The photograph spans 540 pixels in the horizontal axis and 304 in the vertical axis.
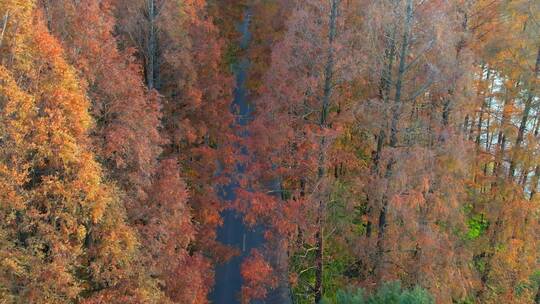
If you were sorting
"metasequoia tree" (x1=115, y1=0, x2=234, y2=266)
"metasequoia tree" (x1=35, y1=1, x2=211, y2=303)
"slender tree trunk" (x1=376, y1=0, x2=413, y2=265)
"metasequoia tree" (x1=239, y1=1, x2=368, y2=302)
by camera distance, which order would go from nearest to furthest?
"metasequoia tree" (x1=35, y1=1, x2=211, y2=303) → "slender tree trunk" (x1=376, y1=0, x2=413, y2=265) → "metasequoia tree" (x1=239, y1=1, x2=368, y2=302) → "metasequoia tree" (x1=115, y1=0, x2=234, y2=266)

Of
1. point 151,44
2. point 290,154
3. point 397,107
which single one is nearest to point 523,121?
point 397,107

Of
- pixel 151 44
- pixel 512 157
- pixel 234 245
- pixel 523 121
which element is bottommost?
pixel 234 245

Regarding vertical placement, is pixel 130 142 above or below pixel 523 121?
below

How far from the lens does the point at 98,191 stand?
430 inches

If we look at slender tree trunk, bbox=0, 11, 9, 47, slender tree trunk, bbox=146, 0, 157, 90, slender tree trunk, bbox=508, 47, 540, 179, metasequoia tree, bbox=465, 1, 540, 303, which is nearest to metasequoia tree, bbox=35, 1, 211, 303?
slender tree trunk, bbox=0, 11, 9, 47

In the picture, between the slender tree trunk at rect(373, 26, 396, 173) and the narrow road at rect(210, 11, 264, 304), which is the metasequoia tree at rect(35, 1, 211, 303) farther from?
the slender tree trunk at rect(373, 26, 396, 173)

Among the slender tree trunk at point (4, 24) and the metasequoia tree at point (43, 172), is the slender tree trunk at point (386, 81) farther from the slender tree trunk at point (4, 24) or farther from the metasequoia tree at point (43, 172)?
the slender tree trunk at point (4, 24)

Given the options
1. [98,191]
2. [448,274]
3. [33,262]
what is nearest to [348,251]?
[448,274]

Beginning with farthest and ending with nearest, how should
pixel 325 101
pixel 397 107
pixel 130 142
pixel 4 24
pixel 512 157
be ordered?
pixel 512 157 < pixel 325 101 < pixel 397 107 < pixel 130 142 < pixel 4 24

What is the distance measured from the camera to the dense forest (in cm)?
1033

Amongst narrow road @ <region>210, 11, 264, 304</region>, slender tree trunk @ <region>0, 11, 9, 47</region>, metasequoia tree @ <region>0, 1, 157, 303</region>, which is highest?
slender tree trunk @ <region>0, 11, 9, 47</region>

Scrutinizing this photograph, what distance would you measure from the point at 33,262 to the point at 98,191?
81.1 inches

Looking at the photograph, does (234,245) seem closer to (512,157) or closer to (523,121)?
(512,157)

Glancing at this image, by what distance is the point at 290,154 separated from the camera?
15.1 m
